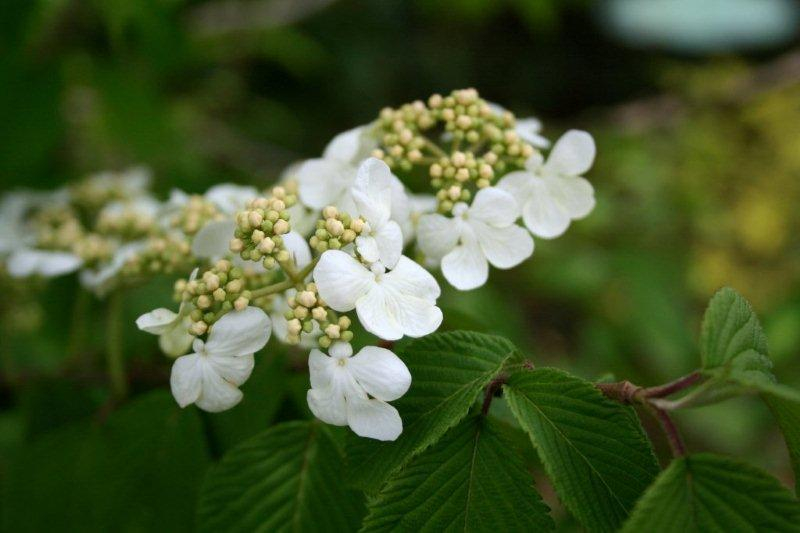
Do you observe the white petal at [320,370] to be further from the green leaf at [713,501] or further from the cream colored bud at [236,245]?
the green leaf at [713,501]

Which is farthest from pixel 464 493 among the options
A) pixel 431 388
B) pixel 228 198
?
pixel 228 198

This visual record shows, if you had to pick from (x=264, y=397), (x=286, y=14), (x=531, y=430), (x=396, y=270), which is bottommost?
(x=264, y=397)

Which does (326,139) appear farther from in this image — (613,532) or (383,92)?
(613,532)

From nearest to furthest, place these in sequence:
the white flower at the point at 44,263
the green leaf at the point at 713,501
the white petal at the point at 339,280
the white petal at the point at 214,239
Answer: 1. the green leaf at the point at 713,501
2. the white petal at the point at 339,280
3. the white petal at the point at 214,239
4. the white flower at the point at 44,263

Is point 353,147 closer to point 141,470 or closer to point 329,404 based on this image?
point 329,404

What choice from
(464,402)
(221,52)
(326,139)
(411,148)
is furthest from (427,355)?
(326,139)

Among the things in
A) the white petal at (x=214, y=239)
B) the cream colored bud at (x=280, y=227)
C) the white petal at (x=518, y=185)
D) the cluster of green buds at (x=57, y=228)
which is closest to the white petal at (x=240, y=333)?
the cream colored bud at (x=280, y=227)
